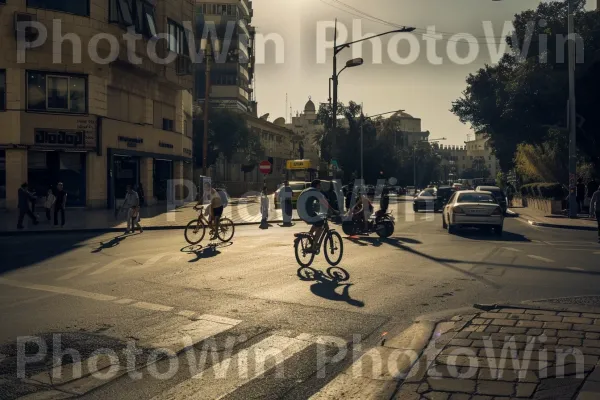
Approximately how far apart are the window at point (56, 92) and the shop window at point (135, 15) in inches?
161

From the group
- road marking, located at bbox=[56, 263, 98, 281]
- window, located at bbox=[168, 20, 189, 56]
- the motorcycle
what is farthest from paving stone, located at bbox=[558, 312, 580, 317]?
window, located at bbox=[168, 20, 189, 56]

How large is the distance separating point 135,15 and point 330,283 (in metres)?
28.3

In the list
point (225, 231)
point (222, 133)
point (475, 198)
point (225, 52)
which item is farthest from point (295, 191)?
point (225, 52)

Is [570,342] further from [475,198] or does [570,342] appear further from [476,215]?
[475,198]

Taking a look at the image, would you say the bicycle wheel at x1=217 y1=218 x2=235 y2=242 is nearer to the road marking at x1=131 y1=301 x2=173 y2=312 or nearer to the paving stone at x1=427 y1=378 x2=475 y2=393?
the road marking at x1=131 y1=301 x2=173 y2=312

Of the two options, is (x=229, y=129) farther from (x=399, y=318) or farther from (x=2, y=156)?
(x=399, y=318)

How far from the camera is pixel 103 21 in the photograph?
3181 cm

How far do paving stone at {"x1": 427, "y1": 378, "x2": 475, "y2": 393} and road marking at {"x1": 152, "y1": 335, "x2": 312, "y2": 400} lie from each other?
136 centimetres

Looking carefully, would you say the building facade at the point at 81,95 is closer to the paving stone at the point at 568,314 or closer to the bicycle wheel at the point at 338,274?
the bicycle wheel at the point at 338,274

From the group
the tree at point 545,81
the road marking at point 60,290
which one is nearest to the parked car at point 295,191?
the tree at point 545,81

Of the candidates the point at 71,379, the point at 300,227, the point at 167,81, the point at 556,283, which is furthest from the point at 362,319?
the point at 167,81

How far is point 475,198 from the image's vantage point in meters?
21.6

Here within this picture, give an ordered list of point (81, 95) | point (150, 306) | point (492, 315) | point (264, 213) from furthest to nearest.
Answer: point (81, 95) → point (264, 213) → point (150, 306) → point (492, 315)

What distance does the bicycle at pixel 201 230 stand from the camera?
16.5 m
